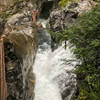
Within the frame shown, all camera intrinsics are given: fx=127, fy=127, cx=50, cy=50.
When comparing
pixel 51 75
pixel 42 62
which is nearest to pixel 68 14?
pixel 42 62

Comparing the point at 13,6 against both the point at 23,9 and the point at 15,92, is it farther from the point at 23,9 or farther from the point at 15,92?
the point at 15,92

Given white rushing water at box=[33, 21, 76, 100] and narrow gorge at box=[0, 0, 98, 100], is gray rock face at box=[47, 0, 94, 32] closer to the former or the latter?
narrow gorge at box=[0, 0, 98, 100]

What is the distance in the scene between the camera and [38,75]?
24.7ft

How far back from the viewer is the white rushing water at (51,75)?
631 cm

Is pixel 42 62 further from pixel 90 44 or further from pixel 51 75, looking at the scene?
pixel 90 44

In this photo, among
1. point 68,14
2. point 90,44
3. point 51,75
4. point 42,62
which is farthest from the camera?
point 68,14

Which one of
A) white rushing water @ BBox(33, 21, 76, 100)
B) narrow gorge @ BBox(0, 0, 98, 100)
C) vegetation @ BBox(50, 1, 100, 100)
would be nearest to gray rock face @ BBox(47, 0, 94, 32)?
narrow gorge @ BBox(0, 0, 98, 100)

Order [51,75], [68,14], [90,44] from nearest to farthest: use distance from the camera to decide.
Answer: [90,44]
[51,75]
[68,14]

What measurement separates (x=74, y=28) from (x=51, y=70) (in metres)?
4.53

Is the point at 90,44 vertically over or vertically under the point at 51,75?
over

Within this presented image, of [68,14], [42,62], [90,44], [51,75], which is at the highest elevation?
[68,14]

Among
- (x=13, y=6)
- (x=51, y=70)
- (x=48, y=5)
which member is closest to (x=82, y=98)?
(x=51, y=70)

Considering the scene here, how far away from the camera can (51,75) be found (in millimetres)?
7391

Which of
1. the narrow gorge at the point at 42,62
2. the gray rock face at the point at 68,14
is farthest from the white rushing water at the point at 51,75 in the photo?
the gray rock face at the point at 68,14
